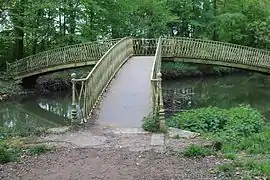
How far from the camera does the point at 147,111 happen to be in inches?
480

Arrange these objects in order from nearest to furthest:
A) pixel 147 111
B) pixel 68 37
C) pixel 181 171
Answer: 1. pixel 181 171
2. pixel 147 111
3. pixel 68 37

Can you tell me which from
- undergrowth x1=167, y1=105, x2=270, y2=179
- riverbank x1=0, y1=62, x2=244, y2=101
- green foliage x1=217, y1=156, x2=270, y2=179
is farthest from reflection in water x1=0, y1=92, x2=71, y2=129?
green foliage x1=217, y1=156, x2=270, y2=179

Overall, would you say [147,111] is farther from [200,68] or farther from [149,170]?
[200,68]

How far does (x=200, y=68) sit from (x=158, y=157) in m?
24.5

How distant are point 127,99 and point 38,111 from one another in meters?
6.94

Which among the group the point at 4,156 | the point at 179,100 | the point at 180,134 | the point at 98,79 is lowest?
the point at 179,100

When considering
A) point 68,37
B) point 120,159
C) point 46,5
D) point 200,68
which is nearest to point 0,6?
point 46,5

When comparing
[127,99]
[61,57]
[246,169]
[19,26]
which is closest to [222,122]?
[127,99]

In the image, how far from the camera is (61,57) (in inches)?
855

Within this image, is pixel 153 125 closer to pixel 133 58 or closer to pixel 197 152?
pixel 197 152

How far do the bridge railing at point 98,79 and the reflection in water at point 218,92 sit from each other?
Result: 2759mm

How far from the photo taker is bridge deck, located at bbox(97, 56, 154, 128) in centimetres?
1143

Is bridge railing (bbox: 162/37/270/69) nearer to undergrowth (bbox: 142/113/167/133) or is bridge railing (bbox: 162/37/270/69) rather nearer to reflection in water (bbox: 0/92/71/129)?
reflection in water (bbox: 0/92/71/129)

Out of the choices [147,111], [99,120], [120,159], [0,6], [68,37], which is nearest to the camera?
[120,159]
